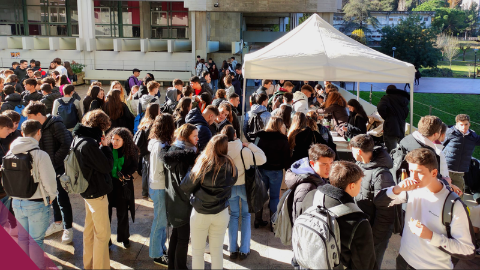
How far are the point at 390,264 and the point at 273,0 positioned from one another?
52.7 feet

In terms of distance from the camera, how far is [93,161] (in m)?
4.22

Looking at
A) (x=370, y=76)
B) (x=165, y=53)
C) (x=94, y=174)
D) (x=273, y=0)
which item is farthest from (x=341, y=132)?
(x=165, y=53)

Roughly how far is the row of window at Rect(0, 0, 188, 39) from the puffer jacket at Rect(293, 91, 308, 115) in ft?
63.7

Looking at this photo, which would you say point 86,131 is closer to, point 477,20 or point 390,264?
point 390,264

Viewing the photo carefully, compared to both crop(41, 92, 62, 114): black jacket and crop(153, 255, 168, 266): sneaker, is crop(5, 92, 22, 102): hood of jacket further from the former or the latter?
crop(153, 255, 168, 266): sneaker

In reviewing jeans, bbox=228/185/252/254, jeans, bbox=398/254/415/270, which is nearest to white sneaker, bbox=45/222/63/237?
jeans, bbox=228/185/252/254

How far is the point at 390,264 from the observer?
4.99 m

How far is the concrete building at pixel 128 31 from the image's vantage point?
757 inches

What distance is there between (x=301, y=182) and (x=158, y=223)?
1920mm

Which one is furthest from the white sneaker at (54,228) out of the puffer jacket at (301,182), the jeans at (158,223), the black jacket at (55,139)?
the puffer jacket at (301,182)

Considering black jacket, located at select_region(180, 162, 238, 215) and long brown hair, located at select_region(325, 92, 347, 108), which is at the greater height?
long brown hair, located at select_region(325, 92, 347, 108)

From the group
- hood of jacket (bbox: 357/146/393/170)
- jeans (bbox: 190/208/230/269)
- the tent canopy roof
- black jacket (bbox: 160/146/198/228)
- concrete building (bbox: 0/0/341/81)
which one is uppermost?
concrete building (bbox: 0/0/341/81)

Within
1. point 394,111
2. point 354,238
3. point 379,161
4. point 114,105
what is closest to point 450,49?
point 394,111

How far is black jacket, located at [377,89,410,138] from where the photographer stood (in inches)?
299
